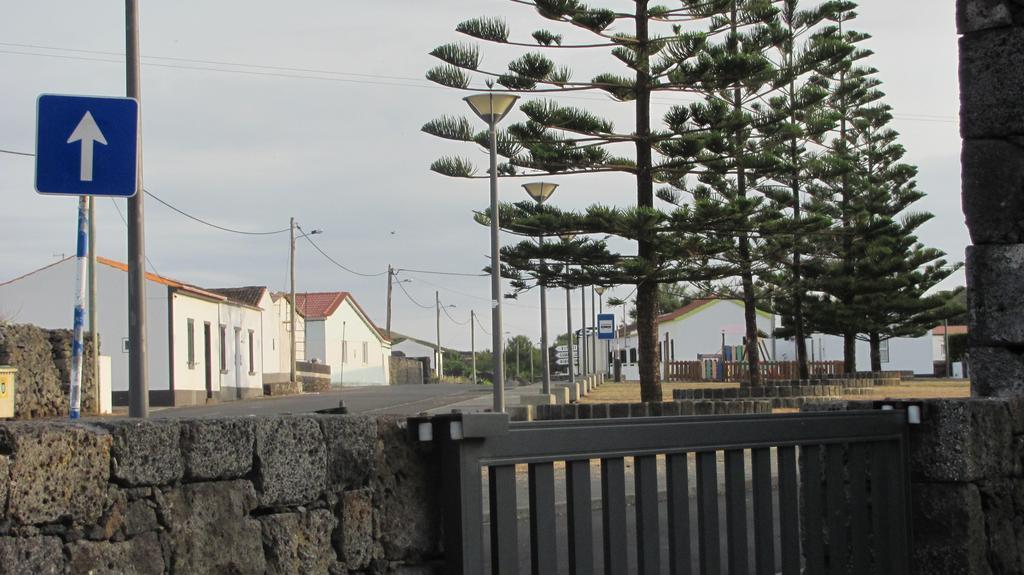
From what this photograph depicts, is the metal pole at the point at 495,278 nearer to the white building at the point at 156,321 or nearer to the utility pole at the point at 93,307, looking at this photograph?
the utility pole at the point at 93,307

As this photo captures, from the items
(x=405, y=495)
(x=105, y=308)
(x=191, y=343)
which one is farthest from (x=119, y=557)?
(x=191, y=343)

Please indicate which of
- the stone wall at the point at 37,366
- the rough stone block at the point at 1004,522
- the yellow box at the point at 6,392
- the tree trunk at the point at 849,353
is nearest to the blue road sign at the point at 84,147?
the rough stone block at the point at 1004,522

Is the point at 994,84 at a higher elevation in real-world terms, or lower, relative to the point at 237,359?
higher

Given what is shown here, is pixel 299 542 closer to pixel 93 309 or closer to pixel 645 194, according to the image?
pixel 645 194

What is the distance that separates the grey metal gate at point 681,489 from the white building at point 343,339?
188 feet

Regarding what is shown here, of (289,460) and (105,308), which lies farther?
(105,308)

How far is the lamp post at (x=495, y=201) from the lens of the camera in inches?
662

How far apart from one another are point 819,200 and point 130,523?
3177 cm

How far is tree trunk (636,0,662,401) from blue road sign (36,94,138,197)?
13067 mm

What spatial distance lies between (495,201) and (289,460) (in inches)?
581

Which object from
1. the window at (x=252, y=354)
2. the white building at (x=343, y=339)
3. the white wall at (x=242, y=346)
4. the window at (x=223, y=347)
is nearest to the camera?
the window at (x=223, y=347)

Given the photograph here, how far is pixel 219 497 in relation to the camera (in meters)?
2.69

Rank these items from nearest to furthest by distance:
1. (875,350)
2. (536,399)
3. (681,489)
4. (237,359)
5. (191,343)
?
(681,489), (536,399), (191,343), (875,350), (237,359)

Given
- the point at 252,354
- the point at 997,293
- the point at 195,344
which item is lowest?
the point at 997,293
